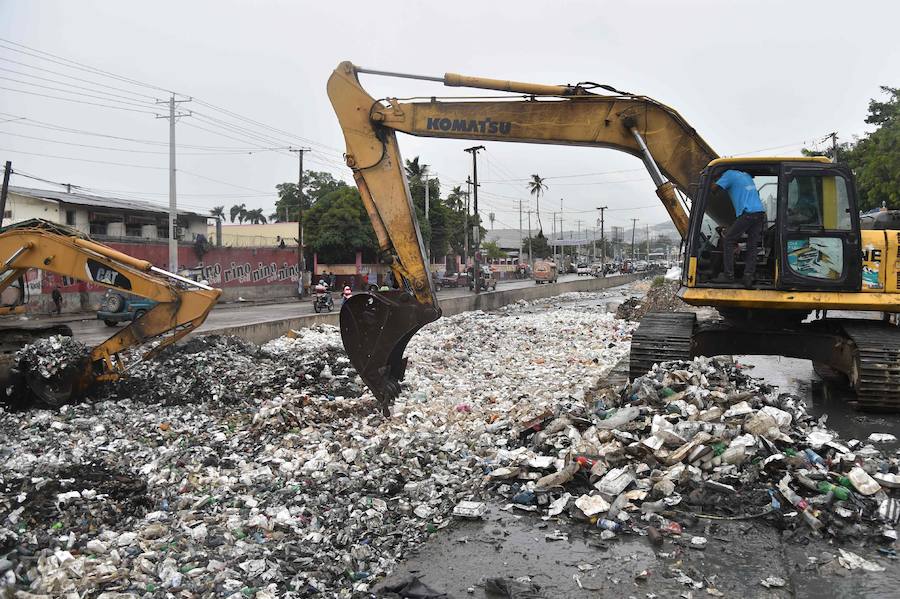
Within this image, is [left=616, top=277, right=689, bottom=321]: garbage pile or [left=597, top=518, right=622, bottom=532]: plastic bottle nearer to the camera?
[left=597, top=518, right=622, bottom=532]: plastic bottle

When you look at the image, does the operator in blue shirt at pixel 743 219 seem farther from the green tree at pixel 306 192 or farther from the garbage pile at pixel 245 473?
the green tree at pixel 306 192

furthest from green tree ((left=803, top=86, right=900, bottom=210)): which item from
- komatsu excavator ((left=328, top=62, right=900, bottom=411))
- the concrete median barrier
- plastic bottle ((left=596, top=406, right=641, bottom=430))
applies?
plastic bottle ((left=596, top=406, right=641, bottom=430))

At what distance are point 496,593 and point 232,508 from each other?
217 cm

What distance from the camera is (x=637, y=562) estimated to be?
3773 millimetres

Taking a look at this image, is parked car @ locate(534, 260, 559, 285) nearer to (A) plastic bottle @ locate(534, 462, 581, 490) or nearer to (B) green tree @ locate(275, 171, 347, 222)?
(B) green tree @ locate(275, 171, 347, 222)

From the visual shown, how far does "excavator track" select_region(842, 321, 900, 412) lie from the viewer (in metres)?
6.49

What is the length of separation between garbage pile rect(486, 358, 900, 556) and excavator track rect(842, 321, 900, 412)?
4.49 feet

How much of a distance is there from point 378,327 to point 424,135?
2218 millimetres

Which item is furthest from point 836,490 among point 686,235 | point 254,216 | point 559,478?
point 254,216

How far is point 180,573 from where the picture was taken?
384 centimetres

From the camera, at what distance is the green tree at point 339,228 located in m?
42.2

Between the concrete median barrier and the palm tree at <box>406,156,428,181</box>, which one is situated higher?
the palm tree at <box>406,156,428,181</box>

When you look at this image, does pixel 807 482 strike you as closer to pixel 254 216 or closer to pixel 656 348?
pixel 656 348

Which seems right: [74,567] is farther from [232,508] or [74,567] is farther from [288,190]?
[288,190]
